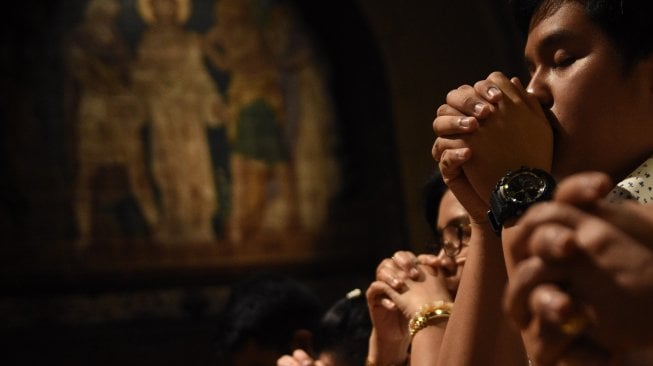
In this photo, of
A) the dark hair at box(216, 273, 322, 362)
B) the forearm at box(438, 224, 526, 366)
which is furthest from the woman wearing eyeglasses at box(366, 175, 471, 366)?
the dark hair at box(216, 273, 322, 362)

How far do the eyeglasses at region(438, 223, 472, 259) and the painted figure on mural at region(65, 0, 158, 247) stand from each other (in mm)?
4781

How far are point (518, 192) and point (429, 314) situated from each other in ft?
1.91

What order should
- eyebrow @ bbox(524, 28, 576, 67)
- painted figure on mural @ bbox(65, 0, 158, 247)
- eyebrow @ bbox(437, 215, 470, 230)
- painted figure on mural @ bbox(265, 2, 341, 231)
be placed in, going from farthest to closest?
painted figure on mural @ bbox(265, 2, 341, 231)
painted figure on mural @ bbox(65, 0, 158, 247)
eyebrow @ bbox(437, 215, 470, 230)
eyebrow @ bbox(524, 28, 576, 67)

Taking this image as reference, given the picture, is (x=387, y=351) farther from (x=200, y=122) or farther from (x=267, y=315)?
(x=200, y=122)

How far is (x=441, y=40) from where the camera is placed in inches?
207

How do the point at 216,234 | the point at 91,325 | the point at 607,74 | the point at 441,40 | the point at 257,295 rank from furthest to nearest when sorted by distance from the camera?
the point at 216,234 → the point at 91,325 → the point at 441,40 → the point at 257,295 → the point at 607,74

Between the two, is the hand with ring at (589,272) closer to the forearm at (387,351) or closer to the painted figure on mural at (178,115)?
the forearm at (387,351)

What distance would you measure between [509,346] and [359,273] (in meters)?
5.64

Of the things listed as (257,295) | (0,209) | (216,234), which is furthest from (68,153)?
(257,295)

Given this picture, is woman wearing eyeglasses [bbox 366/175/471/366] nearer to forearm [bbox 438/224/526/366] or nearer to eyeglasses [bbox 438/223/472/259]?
eyeglasses [bbox 438/223/472/259]

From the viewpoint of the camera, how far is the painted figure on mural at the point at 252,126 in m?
6.73

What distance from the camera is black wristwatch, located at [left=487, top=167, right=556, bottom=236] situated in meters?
1.06

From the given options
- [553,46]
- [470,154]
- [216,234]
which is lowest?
[216,234]

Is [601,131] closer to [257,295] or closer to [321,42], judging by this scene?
[257,295]
